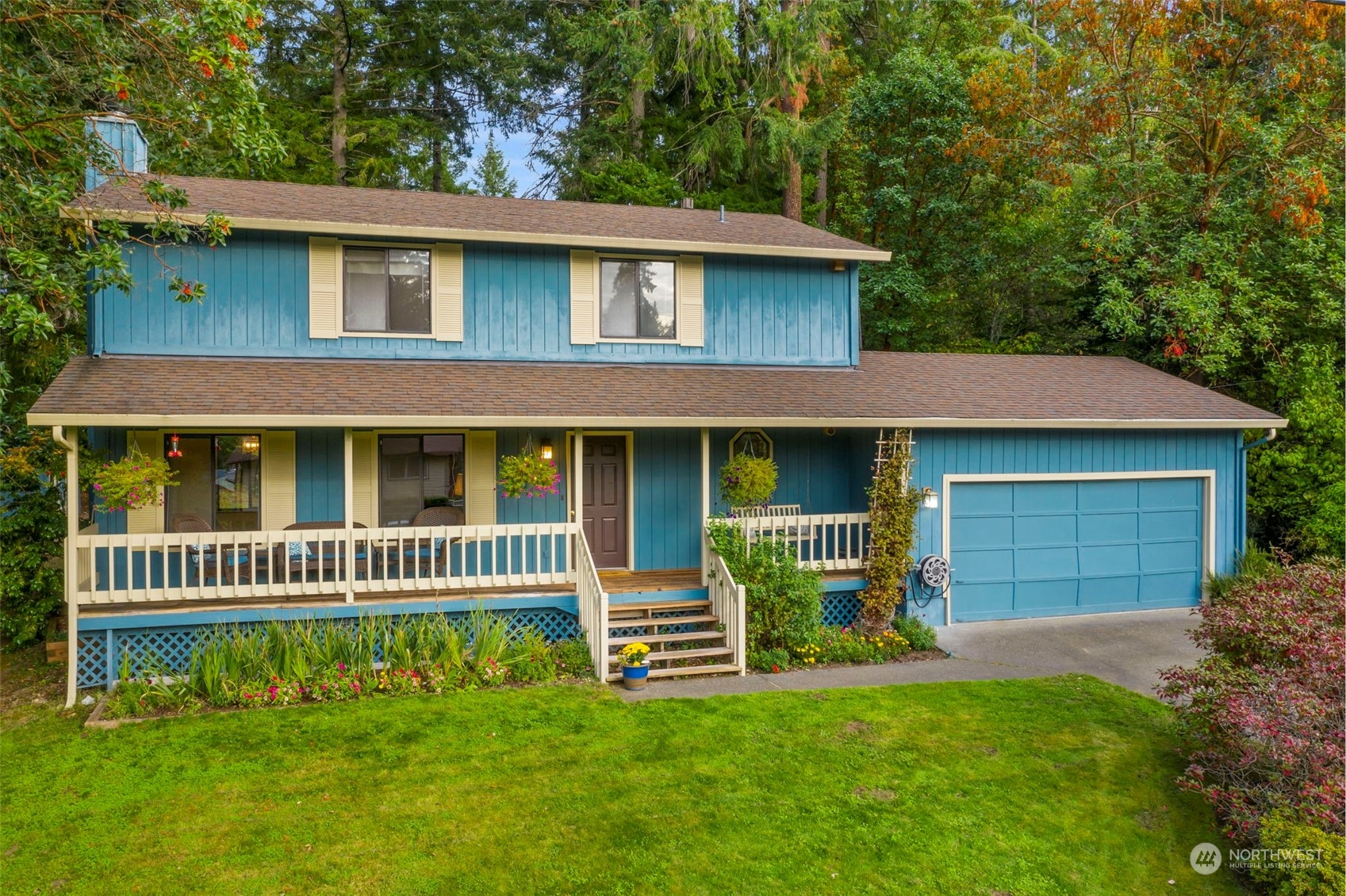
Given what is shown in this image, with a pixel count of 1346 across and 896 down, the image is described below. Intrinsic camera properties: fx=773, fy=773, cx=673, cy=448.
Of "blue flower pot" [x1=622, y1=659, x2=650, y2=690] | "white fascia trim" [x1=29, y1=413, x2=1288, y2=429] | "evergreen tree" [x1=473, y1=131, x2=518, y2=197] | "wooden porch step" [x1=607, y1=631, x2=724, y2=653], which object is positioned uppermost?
"evergreen tree" [x1=473, y1=131, x2=518, y2=197]

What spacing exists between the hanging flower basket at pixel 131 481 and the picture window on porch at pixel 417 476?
8.58ft

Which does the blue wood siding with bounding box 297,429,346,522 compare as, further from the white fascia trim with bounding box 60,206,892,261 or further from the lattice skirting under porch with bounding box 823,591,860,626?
the lattice skirting under porch with bounding box 823,591,860,626

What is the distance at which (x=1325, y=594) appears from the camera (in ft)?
21.8

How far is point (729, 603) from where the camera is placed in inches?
367

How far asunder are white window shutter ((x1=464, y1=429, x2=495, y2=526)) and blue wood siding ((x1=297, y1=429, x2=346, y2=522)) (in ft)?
5.41

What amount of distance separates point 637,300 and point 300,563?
5965mm

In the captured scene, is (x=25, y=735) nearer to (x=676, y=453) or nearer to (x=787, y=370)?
(x=676, y=453)

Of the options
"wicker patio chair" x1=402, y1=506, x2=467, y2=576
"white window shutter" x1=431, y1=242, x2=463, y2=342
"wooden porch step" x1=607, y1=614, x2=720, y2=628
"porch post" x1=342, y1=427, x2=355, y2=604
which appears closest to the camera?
"porch post" x1=342, y1=427, x2=355, y2=604

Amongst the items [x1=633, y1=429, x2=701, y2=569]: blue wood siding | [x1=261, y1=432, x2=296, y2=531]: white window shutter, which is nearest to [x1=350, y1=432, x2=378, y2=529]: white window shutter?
[x1=261, y1=432, x2=296, y2=531]: white window shutter

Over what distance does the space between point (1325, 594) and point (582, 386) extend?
26.8 feet

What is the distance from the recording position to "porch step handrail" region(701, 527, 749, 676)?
9.02 m

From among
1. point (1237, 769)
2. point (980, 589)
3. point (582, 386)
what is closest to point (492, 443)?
point (582, 386)

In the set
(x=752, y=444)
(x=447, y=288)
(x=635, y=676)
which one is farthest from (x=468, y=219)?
(x=635, y=676)

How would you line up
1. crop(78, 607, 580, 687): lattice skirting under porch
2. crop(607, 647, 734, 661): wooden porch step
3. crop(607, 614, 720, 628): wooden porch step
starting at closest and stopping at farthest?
1. crop(78, 607, 580, 687): lattice skirting under porch
2. crop(607, 647, 734, 661): wooden porch step
3. crop(607, 614, 720, 628): wooden porch step
